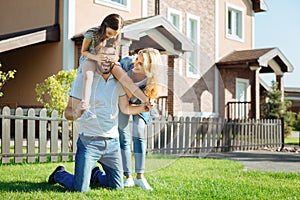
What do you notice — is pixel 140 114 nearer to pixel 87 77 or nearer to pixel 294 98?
pixel 87 77

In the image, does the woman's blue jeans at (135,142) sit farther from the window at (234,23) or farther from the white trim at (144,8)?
the window at (234,23)

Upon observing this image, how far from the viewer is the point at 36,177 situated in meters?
5.52

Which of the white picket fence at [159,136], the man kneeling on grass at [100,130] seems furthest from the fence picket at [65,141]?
the man kneeling on grass at [100,130]

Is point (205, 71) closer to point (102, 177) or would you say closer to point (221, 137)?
point (102, 177)

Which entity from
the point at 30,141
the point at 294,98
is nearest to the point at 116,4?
the point at 30,141

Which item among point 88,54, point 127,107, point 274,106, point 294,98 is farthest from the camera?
point 294,98

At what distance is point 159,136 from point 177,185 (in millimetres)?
1162

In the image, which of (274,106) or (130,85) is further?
(274,106)

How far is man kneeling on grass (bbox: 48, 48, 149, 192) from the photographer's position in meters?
3.58

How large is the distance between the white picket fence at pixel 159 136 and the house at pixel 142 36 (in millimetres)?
474

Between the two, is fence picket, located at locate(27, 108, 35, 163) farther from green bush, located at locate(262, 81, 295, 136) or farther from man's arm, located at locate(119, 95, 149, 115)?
green bush, located at locate(262, 81, 295, 136)

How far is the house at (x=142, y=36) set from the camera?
12430mm

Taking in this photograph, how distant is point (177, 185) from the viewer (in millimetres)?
5016

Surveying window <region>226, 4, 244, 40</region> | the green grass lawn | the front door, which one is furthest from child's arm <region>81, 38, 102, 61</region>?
window <region>226, 4, 244, 40</region>
